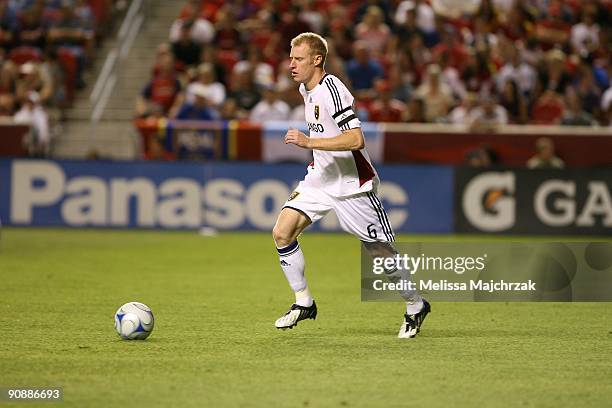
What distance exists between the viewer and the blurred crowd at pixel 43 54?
21.2 m

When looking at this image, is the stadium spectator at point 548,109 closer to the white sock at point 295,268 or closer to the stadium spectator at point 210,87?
the stadium spectator at point 210,87


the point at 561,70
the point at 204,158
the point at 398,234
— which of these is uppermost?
the point at 561,70

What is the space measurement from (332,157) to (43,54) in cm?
1491

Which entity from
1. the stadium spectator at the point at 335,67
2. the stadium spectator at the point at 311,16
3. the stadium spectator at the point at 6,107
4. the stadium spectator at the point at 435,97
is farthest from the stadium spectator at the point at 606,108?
the stadium spectator at the point at 6,107

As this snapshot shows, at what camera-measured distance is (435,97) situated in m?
20.4

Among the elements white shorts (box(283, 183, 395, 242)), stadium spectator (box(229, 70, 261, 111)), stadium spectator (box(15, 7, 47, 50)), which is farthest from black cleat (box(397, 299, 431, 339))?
stadium spectator (box(15, 7, 47, 50))

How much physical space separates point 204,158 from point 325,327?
10173 millimetres

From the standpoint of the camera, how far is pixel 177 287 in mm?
12516

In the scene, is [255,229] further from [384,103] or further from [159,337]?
[159,337]

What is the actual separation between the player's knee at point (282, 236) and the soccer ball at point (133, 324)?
3.90ft

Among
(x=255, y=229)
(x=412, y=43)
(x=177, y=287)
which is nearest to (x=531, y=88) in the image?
(x=412, y=43)

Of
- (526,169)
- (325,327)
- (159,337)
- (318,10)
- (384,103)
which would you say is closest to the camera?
(159,337)

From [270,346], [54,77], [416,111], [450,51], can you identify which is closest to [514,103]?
[416,111]

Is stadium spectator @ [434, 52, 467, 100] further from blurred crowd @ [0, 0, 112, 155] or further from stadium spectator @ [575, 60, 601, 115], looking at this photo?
blurred crowd @ [0, 0, 112, 155]
